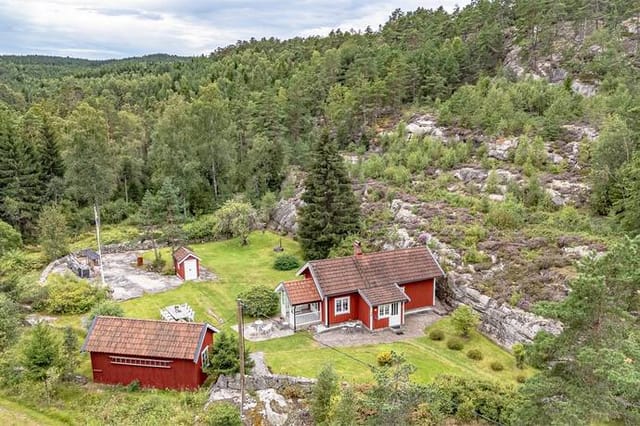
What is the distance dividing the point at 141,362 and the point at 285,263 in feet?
50.5

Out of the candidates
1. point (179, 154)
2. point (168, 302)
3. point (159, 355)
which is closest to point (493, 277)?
point (159, 355)

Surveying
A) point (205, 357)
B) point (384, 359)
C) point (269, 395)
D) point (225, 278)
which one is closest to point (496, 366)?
point (384, 359)

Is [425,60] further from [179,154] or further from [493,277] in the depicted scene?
[493,277]

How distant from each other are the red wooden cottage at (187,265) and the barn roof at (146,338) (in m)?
11.3

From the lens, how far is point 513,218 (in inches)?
1138

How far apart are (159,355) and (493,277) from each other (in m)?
17.2

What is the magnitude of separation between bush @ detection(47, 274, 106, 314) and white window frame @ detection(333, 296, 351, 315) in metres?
14.5

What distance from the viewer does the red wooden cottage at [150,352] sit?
19.5 m

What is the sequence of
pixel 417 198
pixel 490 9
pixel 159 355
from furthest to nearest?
pixel 490 9, pixel 417 198, pixel 159 355

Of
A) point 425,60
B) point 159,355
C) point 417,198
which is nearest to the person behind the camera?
point 159,355

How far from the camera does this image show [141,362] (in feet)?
65.2

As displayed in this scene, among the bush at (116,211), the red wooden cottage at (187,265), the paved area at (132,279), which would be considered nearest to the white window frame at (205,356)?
the paved area at (132,279)

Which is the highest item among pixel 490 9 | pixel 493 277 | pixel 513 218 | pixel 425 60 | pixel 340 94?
pixel 490 9

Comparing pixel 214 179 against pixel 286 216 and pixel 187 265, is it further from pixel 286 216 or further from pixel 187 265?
pixel 187 265
